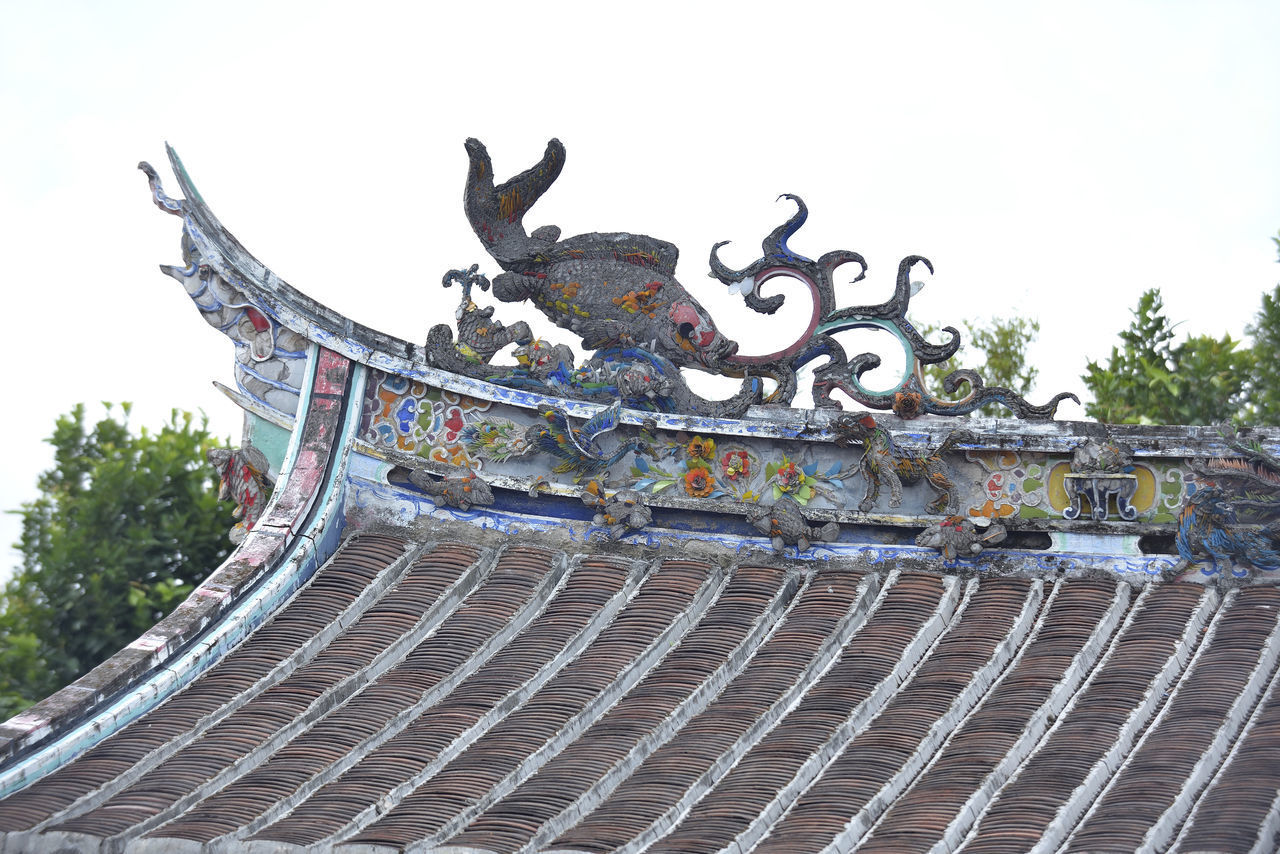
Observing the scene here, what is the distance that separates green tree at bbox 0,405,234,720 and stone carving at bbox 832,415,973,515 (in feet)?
33.1

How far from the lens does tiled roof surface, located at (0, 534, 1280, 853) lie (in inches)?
322

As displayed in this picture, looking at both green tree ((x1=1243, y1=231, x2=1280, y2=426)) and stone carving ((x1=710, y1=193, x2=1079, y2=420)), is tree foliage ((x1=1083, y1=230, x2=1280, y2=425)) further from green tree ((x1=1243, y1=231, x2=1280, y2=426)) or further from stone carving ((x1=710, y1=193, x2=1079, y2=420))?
stone carving ((x1=710, y1=193, x2=1079, y2=420))

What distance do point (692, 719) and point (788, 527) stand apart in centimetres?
159

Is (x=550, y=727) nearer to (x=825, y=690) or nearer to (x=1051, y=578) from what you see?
(x=825, y=690)

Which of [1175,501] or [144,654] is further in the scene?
[1175,501]

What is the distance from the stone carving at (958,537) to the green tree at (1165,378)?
8636 mm

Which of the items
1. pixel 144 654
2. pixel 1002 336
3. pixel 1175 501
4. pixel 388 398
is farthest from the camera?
pixel 1002 336

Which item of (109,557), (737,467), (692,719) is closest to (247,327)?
(737,467)

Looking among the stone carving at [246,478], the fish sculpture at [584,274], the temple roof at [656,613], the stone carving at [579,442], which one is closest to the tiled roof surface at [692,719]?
the temple roof at [656,613]

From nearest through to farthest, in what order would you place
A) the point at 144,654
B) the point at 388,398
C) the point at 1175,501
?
the point at 144,654 < the point at 1175,501 < the point at 388,398

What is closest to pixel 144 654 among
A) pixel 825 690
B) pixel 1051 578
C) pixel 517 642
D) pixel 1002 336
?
pixel 517 642

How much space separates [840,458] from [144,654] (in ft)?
14.0

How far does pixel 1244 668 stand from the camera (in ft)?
29.6

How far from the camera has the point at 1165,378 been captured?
1869cm
